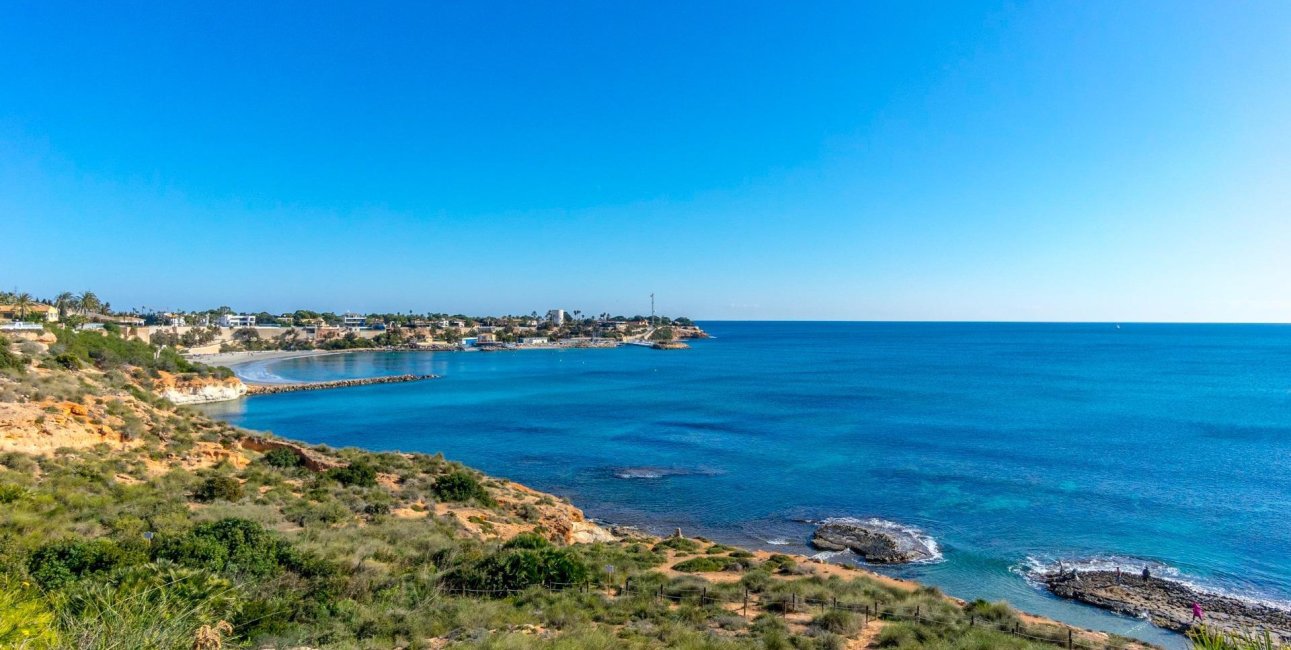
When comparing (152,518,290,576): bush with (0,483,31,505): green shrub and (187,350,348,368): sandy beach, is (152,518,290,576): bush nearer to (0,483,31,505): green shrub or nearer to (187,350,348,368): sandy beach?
(0,483,31,505): green shrub

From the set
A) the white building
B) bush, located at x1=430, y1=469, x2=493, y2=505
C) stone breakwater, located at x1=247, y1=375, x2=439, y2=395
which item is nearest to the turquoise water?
stone breakwater, located at x1=247, y1=375, x2=439, y2=395

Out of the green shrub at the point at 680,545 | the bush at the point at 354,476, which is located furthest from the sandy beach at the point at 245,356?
the green shrub at the point at 680,545

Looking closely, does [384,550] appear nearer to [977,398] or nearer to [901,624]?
[901,624]

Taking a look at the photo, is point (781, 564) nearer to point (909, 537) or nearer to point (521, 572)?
point (909, 537)

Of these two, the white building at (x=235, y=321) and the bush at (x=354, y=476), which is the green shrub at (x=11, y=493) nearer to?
the bush at (x=354, y=476)

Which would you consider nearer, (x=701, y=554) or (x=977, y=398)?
(x=701, y=554)

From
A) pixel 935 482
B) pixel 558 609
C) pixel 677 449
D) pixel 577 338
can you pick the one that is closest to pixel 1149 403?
pixel 935 482

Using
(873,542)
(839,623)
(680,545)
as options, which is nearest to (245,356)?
(680,545)
